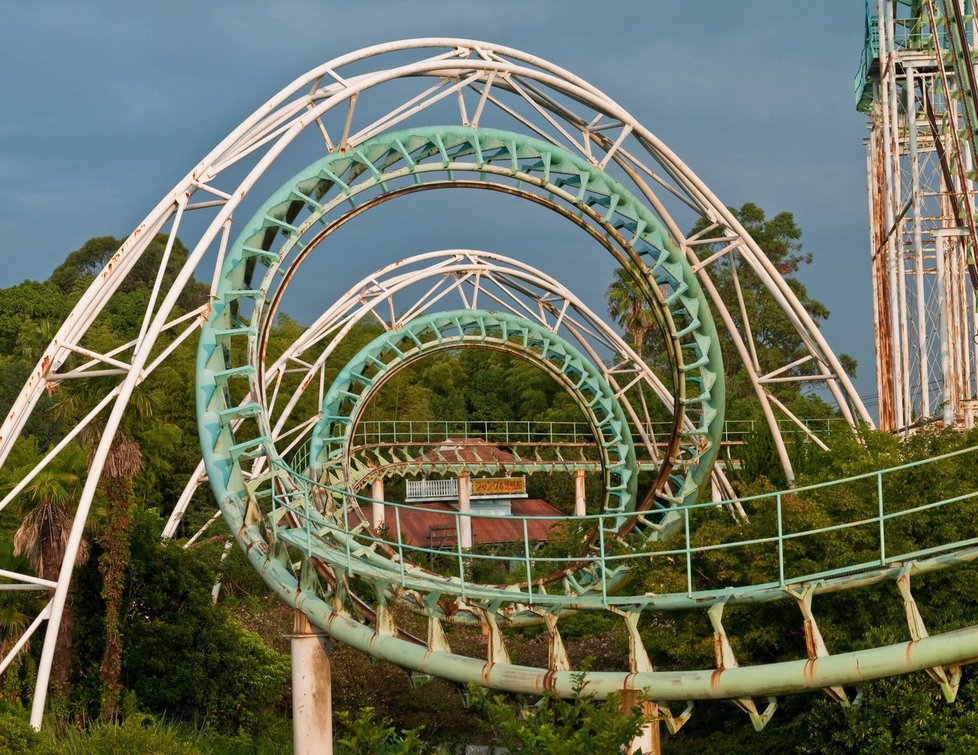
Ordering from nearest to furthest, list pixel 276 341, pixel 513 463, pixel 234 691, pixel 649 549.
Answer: pixel 649 549, pixel 234 691, pixel 513 463, pixel 276 341

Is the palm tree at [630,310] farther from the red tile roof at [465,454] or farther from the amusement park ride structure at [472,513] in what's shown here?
the amusement park ride structure at [472,513]

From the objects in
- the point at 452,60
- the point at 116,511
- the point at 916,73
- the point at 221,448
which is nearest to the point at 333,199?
the point at 452,60

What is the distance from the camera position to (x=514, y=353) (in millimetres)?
30406

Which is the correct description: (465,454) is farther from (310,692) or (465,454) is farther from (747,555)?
(747,555)

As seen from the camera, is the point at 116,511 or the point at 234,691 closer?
the point at 116,511

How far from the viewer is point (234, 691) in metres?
22.3

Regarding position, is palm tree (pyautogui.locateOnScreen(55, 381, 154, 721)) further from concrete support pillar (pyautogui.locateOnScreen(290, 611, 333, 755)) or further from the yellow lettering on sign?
the yellow lettering on sign

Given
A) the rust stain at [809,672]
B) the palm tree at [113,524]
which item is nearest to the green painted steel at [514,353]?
the palm tree at [113,524]

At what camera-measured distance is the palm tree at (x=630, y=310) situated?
178 feet

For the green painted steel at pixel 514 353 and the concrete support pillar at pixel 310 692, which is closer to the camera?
the concrete support pillar at pixel 310 692

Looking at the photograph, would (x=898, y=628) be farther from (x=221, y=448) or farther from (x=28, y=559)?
(x=28, y=559)

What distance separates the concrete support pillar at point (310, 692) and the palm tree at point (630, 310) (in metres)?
35.9

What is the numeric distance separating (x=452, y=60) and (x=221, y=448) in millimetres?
5836

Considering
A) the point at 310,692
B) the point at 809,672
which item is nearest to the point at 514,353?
the point at 310,692
